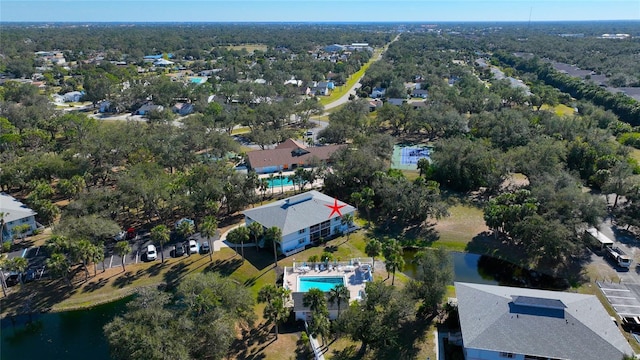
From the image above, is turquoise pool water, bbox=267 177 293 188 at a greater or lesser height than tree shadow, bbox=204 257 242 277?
greater

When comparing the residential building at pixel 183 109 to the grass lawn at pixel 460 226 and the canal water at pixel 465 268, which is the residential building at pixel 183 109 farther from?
the canal water at pixel 465 268

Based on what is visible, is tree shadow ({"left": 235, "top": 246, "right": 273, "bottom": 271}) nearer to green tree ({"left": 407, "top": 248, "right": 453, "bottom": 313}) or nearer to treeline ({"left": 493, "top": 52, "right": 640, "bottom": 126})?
green tree ({"left": 407, "top": 248, "right": 453, "bottom": 313})

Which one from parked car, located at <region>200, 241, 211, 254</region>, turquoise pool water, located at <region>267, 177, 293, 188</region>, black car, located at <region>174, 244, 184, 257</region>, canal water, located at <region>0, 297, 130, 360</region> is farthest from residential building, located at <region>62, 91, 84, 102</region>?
canal water, located at <region>0, 297, 130, 360</region>

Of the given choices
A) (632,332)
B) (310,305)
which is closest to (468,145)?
(632,332)

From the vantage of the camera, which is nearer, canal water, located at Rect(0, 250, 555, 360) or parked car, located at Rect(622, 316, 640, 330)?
canal water, located at Rect(0, 250, 555, 360)

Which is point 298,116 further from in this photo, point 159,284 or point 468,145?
point 159,284

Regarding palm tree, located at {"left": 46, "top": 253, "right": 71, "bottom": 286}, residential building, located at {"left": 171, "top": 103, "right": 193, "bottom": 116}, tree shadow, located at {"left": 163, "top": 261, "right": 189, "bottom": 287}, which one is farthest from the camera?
residential building, located at {"left": 171, "top": 103, "right": 193, "bottom": 116}

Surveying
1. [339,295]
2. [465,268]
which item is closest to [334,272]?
[339,295]

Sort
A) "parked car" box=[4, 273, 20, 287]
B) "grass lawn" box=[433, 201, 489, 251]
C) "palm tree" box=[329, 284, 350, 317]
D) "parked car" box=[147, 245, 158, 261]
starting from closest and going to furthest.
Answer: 1. "palm tree" box=[329, 284, 350, 317]
2. "parked car" box=[4, 273, 20, 287]
3. "parked car" box=[147, 245, 158, 261]
4. "grass lawn" box=[433, 201, 489, 251]
